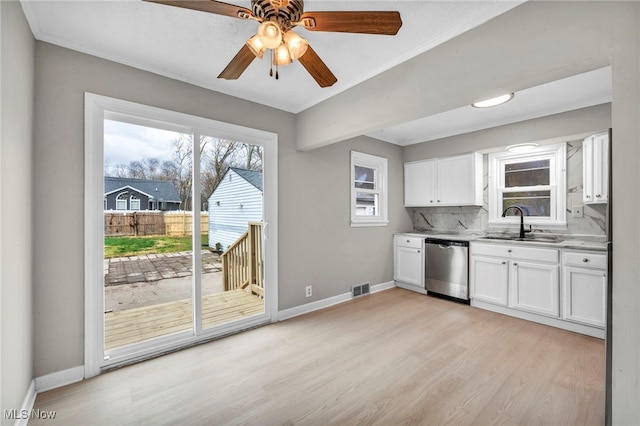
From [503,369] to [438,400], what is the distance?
0.78m

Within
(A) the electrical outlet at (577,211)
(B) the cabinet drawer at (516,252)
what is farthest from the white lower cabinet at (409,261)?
(A) the electrical outlet at (577,211)

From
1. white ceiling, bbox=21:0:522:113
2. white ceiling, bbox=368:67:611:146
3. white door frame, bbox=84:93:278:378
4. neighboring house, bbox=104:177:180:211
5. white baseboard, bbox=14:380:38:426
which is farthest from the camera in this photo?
white ceiling, bbox=368:67:611:146

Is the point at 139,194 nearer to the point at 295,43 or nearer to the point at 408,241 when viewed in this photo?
the point at 295,43

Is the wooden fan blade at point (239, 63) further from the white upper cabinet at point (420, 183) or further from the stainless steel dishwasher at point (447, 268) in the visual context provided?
the white upper cabinet at point (420, 183)

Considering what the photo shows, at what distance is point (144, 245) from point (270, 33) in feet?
6.97

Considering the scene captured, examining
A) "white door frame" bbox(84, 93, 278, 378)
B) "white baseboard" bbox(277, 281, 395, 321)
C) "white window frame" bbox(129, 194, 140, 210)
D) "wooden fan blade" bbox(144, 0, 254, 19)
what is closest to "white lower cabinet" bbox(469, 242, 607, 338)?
"white baseboard" bbox(277, 281, 395, 321)

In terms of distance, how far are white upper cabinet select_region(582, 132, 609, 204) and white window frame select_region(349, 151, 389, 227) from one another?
2.44m

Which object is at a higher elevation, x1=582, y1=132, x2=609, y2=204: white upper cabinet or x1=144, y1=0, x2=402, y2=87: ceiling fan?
x1=144, y1=0, x2=402, y2=87: ceiling fan

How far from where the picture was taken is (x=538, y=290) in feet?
10.4

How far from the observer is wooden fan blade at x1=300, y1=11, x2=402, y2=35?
4.37ft

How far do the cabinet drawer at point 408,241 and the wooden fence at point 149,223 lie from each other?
312 cm

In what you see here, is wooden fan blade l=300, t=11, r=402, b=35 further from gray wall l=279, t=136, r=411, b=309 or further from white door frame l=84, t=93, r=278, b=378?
gray wall l=279, t=136, r=411, b=309

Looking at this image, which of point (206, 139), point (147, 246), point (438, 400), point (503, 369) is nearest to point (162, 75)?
point (206, 139)

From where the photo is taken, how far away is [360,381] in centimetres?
212
